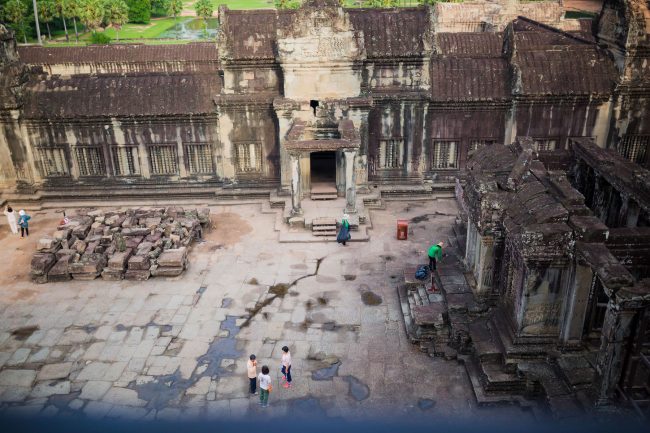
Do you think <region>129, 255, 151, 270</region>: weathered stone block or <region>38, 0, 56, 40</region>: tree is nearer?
<region>129, 255, 151, 270</region>: weathered stone block

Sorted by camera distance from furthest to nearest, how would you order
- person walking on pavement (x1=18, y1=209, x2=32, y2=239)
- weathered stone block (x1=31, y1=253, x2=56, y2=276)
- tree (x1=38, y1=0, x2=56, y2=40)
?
tree (x1=38, y1=0, x2=56, y2=40)
person walking on pavement (x1=18, y1=209, x2=32, y2=239)
weathered stone block (x1=31, y1=253, x2=56, y2=276)

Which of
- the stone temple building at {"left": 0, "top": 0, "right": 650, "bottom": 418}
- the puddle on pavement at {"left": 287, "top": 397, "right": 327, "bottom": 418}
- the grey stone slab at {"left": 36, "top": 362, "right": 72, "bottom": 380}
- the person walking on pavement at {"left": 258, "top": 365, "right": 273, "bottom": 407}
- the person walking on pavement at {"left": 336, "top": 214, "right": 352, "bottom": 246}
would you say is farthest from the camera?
the stone temple building at {"left": 0, "top": 0, "right": 650, "bottom": 418}

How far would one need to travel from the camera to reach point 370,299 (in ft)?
62.1

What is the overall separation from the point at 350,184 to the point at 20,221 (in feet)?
43.8

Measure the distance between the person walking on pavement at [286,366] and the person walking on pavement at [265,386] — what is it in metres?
0.62

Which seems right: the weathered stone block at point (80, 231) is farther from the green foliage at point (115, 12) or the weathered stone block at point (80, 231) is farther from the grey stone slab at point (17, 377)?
the green foliage at point (115, 12)

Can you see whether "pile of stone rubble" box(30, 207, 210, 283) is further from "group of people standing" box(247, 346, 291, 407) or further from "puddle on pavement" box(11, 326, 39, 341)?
"group of people standing" box(247, 346, 291, 407)

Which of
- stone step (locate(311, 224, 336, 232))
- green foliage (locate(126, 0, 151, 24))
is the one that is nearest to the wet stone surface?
stone step (locate(311, 224, 336, 232))

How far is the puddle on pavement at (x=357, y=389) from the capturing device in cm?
1469

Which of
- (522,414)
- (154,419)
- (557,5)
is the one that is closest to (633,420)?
(522,414)

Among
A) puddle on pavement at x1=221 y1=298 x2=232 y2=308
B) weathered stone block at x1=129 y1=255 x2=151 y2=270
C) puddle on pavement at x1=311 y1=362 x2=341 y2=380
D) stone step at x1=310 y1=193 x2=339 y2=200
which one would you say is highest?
stone step at x1=310 y1=193 x2=339 y2=200

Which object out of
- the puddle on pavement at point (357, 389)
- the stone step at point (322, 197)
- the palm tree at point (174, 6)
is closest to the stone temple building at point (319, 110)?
the stone step at point (322, 197)

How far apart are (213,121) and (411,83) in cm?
891

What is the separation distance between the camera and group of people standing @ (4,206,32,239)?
23125 mm
